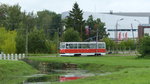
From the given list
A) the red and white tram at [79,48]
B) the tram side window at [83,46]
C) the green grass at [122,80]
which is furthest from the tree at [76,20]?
the green grass at [122,80]

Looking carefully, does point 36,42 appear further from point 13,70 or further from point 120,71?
point 120,71

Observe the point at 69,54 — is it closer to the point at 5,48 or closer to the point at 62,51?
the point at 62,51

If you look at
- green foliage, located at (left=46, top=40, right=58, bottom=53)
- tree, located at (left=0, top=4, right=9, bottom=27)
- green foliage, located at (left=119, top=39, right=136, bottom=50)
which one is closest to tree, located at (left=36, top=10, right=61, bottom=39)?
tree, located at (left=0, top=4, right=9, bottom=27)

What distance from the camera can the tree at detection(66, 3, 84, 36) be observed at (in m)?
124

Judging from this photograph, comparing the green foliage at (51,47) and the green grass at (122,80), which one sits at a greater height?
the green foliage at (51,47)

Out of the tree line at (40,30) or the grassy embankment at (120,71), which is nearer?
the grassy embankment at (120,71)

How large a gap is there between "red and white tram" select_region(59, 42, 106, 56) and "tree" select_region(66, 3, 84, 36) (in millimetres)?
39902

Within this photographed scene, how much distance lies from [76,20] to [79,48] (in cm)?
4760

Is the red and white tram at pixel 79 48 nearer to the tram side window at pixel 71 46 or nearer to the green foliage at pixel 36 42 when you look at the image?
the tram side window at pixel 71 46

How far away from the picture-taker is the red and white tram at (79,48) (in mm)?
77625

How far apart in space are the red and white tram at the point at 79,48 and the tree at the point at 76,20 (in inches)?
1571

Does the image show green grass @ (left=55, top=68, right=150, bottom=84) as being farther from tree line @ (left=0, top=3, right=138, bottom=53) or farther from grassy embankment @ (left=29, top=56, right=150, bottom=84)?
tree line @ (left=0, top=3, right=138, bottom=53)

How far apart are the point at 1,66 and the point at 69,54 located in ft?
137

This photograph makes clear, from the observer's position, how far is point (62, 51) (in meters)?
77.9
